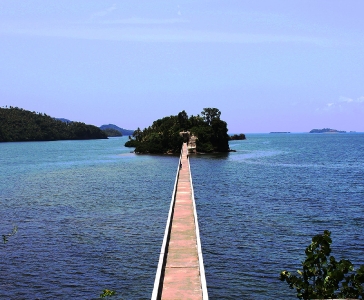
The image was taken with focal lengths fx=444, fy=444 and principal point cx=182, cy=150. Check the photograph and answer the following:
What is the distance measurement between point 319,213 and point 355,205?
603 cm

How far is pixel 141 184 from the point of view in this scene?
177ft

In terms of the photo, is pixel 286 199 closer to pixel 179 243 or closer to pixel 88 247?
pixel 88 247

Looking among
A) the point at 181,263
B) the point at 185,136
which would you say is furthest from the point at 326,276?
the point at 185,136

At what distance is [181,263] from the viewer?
16.7 m

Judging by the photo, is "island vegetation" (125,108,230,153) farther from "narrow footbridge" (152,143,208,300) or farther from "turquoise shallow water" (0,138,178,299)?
"narrow footbridge" (152,143,208,300)

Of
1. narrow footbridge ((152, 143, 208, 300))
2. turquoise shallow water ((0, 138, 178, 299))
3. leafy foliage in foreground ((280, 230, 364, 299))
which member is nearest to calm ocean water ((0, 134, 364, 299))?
turquoise shallow water ((0, 138, 178, 299))

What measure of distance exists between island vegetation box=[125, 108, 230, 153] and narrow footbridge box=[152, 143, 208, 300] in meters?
92.9

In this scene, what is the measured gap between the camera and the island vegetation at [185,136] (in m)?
119

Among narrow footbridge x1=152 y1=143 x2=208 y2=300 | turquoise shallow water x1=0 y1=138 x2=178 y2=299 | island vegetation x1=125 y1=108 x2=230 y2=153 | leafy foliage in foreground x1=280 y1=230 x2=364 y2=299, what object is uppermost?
island vegetation x1=125 y1=108 x2=230 y2=153

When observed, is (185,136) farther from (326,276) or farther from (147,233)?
(326,276)

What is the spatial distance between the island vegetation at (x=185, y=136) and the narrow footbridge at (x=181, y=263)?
305 feet

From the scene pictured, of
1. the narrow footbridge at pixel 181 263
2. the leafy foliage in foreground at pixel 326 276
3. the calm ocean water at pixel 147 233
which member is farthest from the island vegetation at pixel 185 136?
the leafy foliage in foreground at pixel 326 276

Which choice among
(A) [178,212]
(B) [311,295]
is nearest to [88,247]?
(A) [178,212]

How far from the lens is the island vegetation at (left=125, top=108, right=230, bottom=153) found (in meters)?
119
